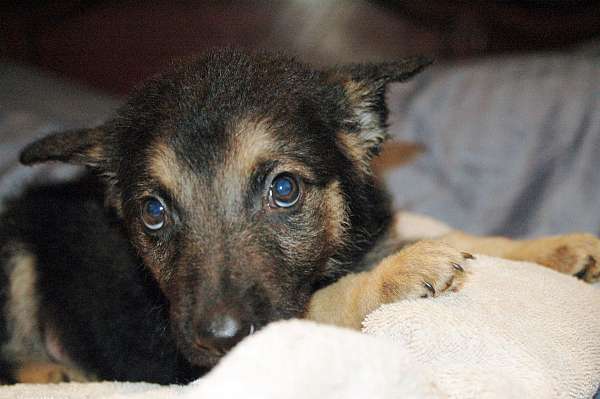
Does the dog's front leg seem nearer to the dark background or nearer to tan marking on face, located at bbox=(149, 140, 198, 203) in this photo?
tan marking on face, located at bbox=(149, 140, 198, 203)

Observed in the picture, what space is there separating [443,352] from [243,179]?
3.05ft

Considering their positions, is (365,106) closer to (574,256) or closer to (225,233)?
(225,233)

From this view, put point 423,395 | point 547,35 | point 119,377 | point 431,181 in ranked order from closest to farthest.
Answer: point 423,395
point 119,377
point 431,181
point 547,35

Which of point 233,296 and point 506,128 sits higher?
point 506,128

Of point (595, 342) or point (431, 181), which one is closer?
point (595, 342)

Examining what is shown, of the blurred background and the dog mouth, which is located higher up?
the blurred background

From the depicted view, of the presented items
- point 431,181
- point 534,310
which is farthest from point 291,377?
point 431,181

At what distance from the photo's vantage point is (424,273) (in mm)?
2006

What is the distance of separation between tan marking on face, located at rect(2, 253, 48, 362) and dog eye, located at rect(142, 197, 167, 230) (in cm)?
133

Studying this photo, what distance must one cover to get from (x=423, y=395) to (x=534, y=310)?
0.74 meters

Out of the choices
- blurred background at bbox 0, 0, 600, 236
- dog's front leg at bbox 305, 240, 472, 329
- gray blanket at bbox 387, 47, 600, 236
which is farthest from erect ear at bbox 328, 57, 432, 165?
gray blanket at bbox 387, 47, 600, 236

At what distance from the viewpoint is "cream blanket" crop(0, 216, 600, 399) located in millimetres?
1326

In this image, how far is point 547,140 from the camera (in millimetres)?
3992

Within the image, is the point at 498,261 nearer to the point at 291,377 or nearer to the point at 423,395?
the point at 423,395
